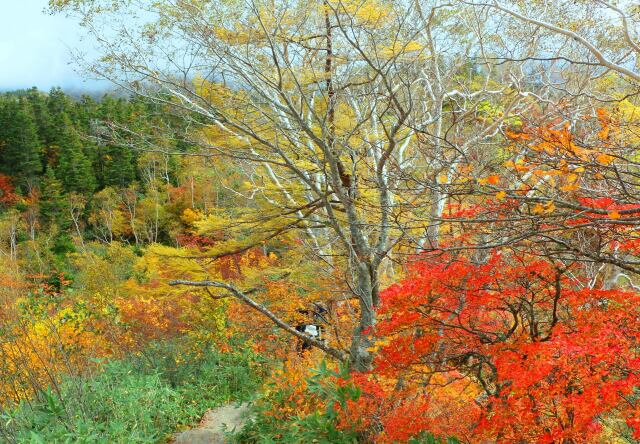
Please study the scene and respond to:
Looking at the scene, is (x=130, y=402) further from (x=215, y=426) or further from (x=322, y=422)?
(x=322, y=422)

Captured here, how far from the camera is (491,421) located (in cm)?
340

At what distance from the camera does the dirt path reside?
598 centimetres

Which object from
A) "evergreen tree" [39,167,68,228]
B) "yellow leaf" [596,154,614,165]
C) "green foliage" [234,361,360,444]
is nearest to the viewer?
"yellow leaf" [596,154,614,165]

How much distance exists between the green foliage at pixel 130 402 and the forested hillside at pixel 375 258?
34mm

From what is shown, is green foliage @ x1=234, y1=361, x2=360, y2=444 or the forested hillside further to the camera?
green foliage @ x1=234, y1=361, x2=360, y2=444

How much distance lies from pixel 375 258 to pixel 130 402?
2936 mm

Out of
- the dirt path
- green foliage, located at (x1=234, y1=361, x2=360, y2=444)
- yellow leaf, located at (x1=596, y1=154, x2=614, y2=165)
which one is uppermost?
yellow leaf, located at (x1=596, y1=154, x2=614, y2=165)

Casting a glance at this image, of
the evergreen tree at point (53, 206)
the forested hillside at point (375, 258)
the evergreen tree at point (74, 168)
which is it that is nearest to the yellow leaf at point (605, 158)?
the forested hillside at point (375, 258)

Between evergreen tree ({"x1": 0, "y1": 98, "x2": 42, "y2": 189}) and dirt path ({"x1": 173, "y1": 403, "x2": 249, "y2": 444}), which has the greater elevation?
evergreen tree ({"x1": 0, "y1": 98, "x2": 42, "y2": 189})

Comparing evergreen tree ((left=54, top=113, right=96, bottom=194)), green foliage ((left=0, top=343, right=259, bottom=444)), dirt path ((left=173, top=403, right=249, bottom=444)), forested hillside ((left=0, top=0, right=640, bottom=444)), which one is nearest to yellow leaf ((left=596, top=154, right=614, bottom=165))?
forested hillside ((left=0, top=0, right=640, bottom=444))

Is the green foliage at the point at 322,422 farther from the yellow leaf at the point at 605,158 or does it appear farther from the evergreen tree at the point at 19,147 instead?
the evergreen tree at the point at 19,147

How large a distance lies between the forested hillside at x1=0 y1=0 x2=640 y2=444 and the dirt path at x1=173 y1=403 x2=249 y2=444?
125 millimetres

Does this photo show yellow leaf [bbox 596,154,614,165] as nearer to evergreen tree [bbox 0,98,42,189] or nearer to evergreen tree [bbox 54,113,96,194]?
evergreen tree [bbox 54,113,96,194]

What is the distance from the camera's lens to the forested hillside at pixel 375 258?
124 inches
